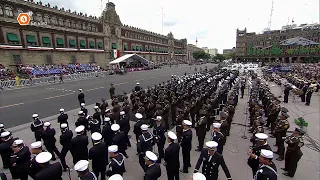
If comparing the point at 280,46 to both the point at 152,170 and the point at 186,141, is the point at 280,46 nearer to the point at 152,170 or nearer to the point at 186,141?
the point at 186,141

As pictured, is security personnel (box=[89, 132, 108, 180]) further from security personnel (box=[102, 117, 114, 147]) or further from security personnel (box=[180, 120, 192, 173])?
security personnel (box=[180, 120, 192, 173])

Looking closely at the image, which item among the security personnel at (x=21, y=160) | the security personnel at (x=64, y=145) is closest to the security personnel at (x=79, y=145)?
the security personnel at (x=64, y=145)

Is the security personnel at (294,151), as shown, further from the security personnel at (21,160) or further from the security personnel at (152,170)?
the security personnel at (21,160)

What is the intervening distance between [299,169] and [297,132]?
171 centimetres

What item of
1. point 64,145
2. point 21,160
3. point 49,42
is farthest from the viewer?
point 49,42

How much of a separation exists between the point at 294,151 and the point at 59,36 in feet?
138

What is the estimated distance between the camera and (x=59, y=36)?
35.8 metres

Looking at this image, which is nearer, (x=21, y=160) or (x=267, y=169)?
(x=267, y=169)

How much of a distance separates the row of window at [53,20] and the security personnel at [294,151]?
129ft

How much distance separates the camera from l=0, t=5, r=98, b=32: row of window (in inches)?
1094

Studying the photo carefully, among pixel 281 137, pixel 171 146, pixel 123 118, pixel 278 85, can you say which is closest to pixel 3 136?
pixel 123 118

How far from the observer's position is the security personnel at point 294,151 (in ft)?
16.3

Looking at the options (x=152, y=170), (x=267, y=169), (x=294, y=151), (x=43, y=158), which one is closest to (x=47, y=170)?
(x=43, y=158)

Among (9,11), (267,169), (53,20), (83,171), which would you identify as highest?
(53,20)
